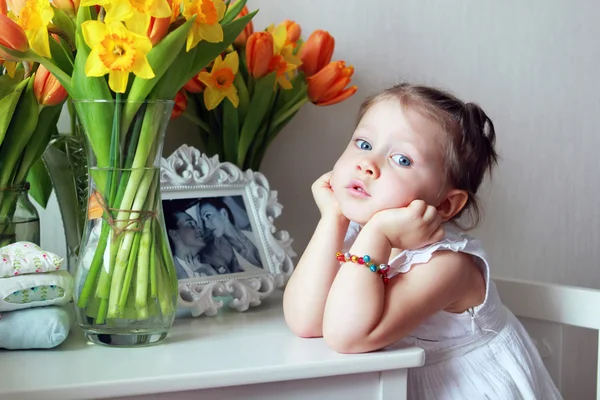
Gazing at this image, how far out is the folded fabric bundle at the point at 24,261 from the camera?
0.88 meters

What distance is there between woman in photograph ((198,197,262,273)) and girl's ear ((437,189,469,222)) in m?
0.27

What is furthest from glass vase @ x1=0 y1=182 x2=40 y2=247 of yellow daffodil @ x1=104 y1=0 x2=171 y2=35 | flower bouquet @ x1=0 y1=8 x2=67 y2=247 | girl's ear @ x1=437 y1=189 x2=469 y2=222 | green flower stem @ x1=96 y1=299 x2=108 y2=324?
girl's ear @ x1=437 y1=189 x2=469 y2=222

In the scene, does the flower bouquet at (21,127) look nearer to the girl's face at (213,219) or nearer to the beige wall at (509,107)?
the girl's face at (213,219)

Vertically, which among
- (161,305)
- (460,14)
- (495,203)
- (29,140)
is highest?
(460,14)

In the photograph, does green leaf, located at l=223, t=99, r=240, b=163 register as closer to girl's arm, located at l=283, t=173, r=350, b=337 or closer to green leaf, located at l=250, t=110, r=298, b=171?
green leaf, located at l=250, t=110, r=298, b=171

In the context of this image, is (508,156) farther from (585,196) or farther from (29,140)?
(29,140)

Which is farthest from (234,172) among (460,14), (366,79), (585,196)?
(585,196)

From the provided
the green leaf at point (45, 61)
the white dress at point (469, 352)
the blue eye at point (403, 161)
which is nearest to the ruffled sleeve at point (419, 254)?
the white dress at point (469, 352)

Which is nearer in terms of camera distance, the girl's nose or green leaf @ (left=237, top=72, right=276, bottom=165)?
the girl's nose

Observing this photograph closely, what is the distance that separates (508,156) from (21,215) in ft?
2.96

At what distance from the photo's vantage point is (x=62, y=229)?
1.22 m

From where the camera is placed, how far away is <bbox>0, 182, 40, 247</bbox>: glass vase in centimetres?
100

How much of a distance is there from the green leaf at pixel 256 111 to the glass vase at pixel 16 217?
1.03 ft

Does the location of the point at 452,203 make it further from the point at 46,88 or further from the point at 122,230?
the point at 46,88
